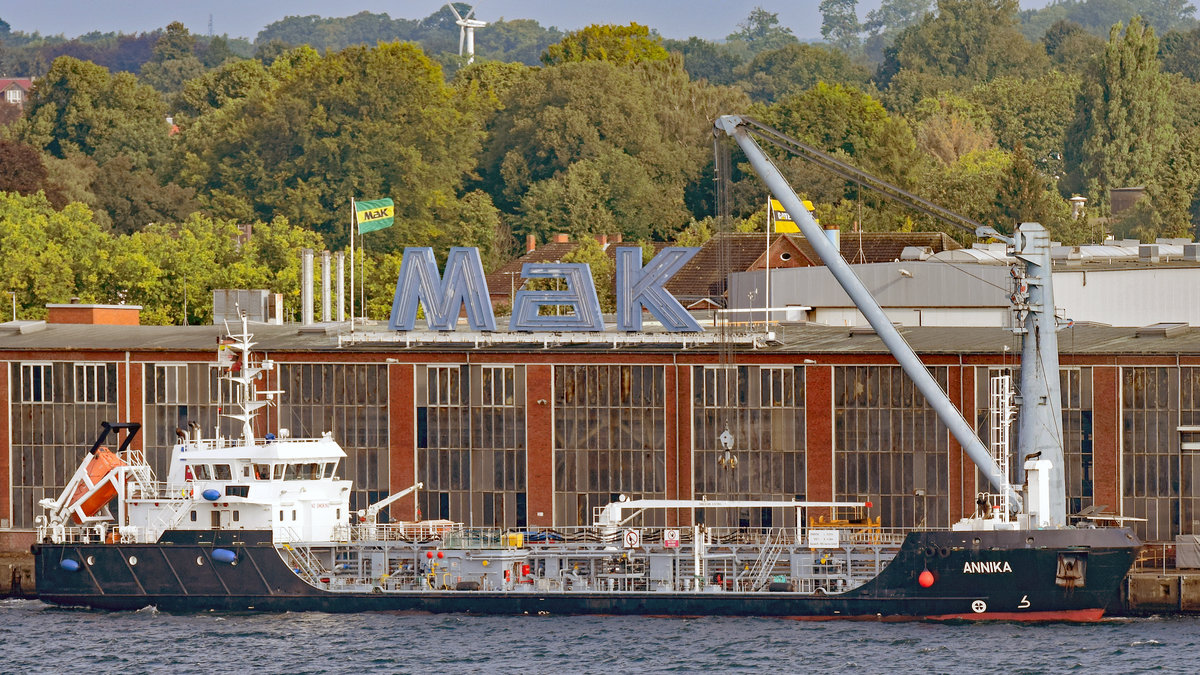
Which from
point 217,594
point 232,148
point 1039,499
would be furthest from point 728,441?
point 232,148

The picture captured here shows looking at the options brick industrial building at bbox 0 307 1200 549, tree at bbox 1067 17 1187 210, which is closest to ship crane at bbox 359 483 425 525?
brick industrial building at bbox 0 307 1200 549

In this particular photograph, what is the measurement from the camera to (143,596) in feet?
266

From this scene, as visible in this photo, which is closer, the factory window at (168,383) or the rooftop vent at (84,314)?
the factory window at (168,383)

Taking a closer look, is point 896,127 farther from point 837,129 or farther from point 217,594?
point 217,594

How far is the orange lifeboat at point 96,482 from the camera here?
272 ft

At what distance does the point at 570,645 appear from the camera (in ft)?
238

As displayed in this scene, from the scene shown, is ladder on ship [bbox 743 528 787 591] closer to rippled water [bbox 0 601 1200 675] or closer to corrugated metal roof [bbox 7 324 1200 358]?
rippled water [bbox 0 601 1200 675]

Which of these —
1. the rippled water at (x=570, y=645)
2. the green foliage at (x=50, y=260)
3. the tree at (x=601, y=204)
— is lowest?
the rippled water at (x=570, y=645)

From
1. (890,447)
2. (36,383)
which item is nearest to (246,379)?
(36,383)

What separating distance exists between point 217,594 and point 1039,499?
98.9ft

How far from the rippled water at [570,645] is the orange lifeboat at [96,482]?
4975mm

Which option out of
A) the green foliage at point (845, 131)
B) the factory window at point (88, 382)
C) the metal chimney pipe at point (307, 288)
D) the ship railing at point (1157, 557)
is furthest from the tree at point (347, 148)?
the ship railing at point (1157, 557)

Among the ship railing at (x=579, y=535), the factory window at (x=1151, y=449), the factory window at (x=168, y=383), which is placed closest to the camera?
the ship railing at (x=579, y=535)

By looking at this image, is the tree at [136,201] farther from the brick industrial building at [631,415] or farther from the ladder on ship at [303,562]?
the ladder on ship at [303,562]
